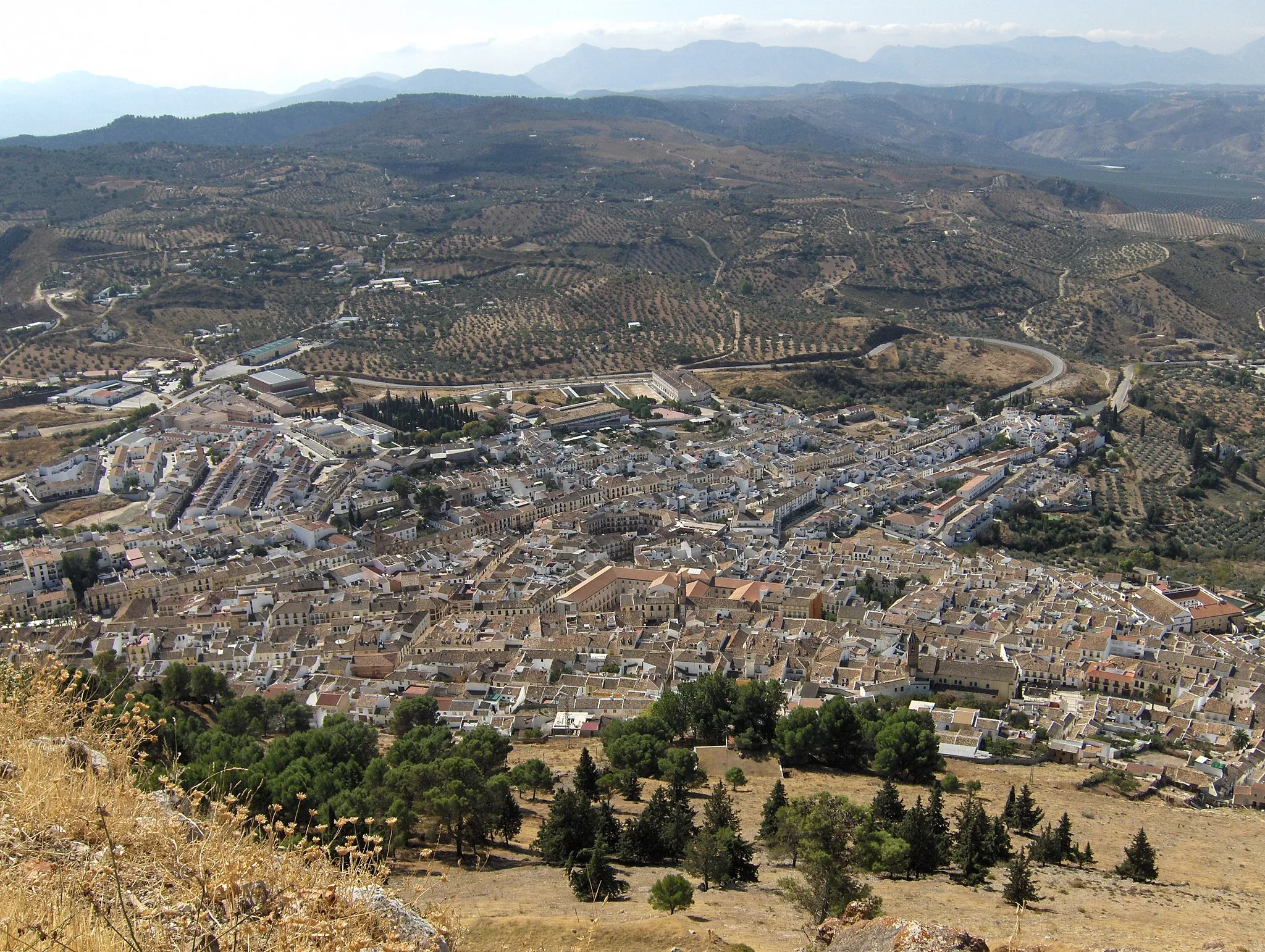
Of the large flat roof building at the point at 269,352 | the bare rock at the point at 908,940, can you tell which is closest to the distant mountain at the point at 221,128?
the large flat roof building at the point at 269,352

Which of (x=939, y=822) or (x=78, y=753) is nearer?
(x=78, y=753)

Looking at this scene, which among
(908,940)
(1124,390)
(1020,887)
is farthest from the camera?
(1124,390)

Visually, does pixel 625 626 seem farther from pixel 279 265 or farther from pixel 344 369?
pixel 279 265

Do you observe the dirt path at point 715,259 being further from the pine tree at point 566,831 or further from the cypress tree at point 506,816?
the pine tree at point 566,831

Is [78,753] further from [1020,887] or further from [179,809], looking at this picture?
[1020,887]

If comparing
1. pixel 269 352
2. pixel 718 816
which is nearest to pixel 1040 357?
pixel 269 352

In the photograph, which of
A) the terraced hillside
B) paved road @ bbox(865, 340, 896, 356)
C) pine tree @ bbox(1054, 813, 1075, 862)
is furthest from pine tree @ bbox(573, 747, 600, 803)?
paved road @ bbox(865, 340, 896, 356)
